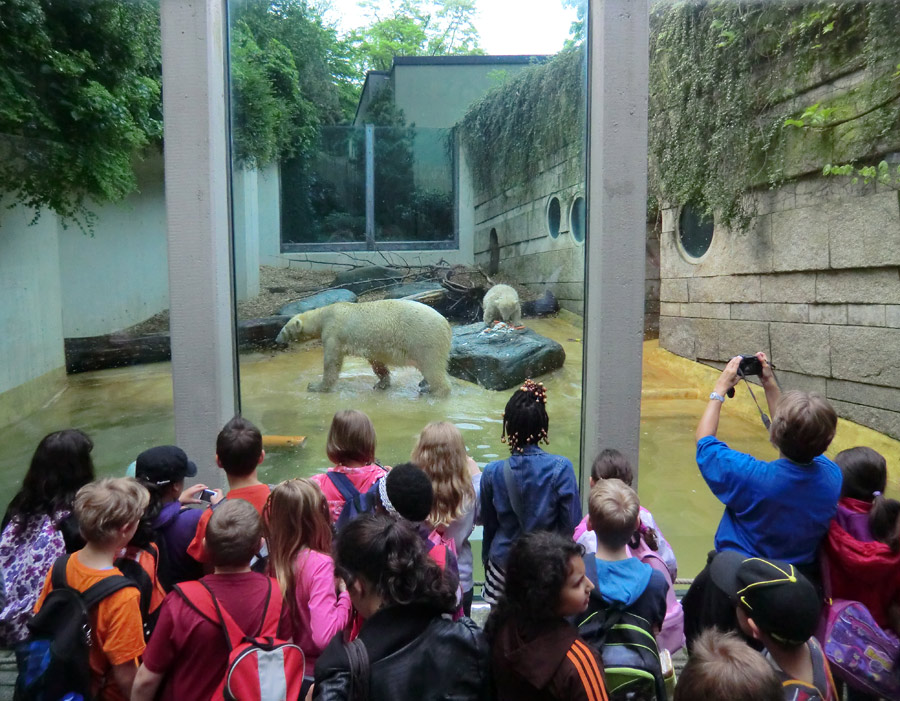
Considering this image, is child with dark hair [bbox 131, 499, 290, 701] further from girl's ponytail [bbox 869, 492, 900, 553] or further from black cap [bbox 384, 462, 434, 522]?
girl's ponytail [bbox 869, 492, 900, 553]

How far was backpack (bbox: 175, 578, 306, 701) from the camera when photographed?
146 centimetres

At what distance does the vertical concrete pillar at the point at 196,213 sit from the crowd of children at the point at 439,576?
38.1 inches

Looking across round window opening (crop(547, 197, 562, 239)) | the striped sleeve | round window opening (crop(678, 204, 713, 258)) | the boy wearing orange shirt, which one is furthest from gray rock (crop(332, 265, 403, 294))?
round window opening (crop(678, 204, 713, 258))

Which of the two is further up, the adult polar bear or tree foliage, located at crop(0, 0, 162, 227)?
tree foliage, located at crop(0, 0, 162, 227)

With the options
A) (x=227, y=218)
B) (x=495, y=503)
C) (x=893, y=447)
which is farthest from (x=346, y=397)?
(x=893, y=447)

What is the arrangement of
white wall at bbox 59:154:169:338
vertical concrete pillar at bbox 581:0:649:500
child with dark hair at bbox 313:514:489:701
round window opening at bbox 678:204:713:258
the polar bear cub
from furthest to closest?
round window opening at bbox 678:204:713:258, white wall at bbox 59:154:169:338, the polar bear cub, vertical concrete pillar at bbox 581:0:649:500, child with dark hair at bbox 313:514:489:701

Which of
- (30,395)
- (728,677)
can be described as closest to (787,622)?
(728,677)

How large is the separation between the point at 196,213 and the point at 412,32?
172cm

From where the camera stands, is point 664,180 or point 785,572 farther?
point 664,180

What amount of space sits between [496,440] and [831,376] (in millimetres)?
3487

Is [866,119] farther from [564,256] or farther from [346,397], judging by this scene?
[346,397]

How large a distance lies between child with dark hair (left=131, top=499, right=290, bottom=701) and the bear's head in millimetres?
2442

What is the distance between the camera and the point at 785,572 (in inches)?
56.9

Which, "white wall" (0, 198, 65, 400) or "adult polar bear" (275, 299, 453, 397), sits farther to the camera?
"white wall" (0, 198, 65, 400)
